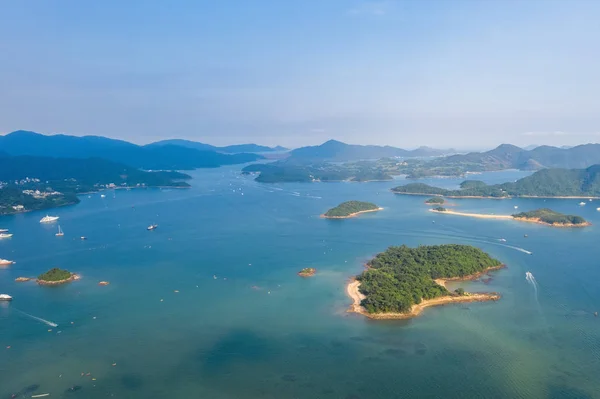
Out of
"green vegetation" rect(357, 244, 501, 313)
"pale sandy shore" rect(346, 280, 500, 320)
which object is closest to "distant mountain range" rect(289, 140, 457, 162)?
"green vegetation" rect(357, 244, 501, 313)

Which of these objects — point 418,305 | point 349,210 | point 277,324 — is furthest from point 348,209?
point 277,324

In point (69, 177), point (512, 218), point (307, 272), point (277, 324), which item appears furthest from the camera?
point (69, 177)

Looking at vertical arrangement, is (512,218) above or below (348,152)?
below

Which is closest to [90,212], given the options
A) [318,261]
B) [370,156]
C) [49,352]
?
[318,261]

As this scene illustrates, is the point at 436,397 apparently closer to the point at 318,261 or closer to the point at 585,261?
the point at 318,261

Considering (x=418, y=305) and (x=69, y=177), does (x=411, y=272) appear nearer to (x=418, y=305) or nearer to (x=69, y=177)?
(x=418, y=305)

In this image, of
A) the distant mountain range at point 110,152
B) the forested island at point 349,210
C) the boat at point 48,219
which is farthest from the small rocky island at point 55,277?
the distant mountain range at point 110,152

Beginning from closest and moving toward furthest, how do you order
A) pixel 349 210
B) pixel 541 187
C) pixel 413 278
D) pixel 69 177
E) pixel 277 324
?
pixel 277 324 → pixel 413 278 → pixel 349 210 → pixel 541 187 → pixel 69 177
